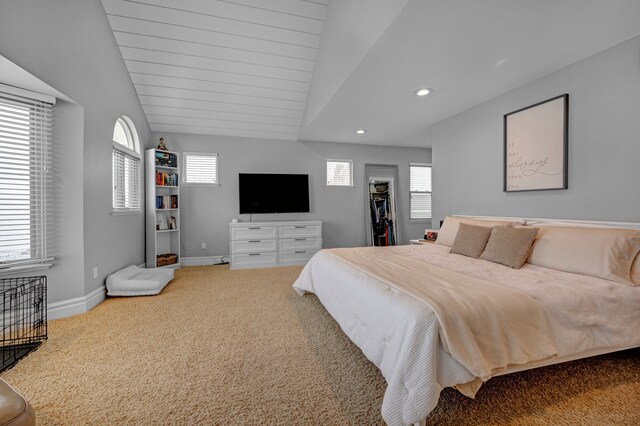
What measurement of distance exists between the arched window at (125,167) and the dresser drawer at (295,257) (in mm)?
2360

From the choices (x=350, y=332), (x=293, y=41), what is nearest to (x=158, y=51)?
(x=293, y=41)

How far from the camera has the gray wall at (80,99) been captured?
214 cm

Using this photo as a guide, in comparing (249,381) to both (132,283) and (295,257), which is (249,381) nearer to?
(132,283)

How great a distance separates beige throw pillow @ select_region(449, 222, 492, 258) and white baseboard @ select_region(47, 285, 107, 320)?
149 inches

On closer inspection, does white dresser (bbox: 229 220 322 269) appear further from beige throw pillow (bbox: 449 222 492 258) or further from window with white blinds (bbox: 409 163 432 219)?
beige throw pillow (bbox: 449 222 492 258)

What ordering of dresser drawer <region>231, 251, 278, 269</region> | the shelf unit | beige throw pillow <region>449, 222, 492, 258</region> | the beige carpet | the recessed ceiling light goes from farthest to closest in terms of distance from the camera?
dresser drawer <region>231, 251, 278, 269</region>
the shelf unit
the recessed ceiling light
beige throw pillow <region>449, 222, 492, 258</region>
the beige carpet

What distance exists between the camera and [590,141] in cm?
236

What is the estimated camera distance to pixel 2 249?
2.28 metres

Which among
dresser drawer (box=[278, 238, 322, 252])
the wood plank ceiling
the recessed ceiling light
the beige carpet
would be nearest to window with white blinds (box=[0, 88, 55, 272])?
the beige carpet

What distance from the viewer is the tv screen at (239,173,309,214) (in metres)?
4.97

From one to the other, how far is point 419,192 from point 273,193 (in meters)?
3.24

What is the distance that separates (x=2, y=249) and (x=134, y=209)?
175cm

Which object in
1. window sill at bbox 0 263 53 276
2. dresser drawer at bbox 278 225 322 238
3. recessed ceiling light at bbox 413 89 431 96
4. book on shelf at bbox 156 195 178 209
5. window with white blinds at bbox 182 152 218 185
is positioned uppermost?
recessed ceiling light at bbox 413 89 431 96

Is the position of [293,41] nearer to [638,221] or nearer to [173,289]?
[173,289]
